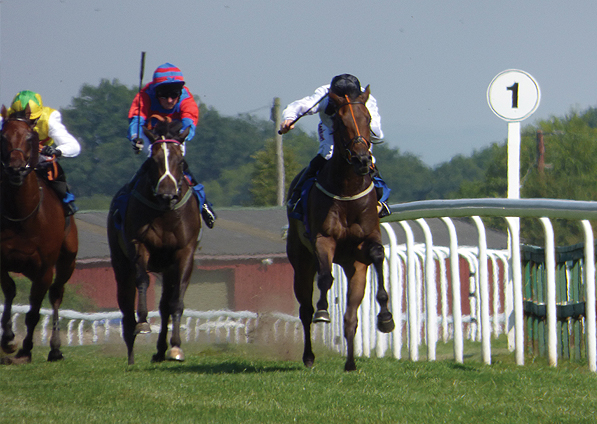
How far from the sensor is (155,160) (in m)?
7.08

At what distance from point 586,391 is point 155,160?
3.85 meters

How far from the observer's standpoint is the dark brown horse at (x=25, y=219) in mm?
7566

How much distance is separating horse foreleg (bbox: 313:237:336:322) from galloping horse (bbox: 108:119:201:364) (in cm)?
138

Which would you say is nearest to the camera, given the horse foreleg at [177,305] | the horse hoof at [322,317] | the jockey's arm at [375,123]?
the horse hoof at [322,317]

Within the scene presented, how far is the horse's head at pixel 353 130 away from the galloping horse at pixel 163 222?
60.2 inches

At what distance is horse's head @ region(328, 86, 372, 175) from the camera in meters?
6.00

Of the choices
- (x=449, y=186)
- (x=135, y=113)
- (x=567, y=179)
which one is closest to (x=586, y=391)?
(x=135, y=113)

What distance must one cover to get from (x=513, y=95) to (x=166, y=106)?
325 centimetres

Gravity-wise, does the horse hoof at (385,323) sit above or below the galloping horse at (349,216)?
below

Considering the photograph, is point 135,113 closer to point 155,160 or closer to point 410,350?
point 155,160

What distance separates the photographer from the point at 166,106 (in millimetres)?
8102

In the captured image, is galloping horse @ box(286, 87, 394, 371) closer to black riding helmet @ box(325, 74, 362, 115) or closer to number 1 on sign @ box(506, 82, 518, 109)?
black riding helmet @ box(325, 74, 362, 115)

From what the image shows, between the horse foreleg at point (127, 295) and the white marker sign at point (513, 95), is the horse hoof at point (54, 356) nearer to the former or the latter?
the horse foreleg at point (127, 295)

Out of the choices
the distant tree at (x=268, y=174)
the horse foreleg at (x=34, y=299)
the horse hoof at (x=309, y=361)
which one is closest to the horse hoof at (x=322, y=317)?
the horse hoof at (x=309, y=361)
